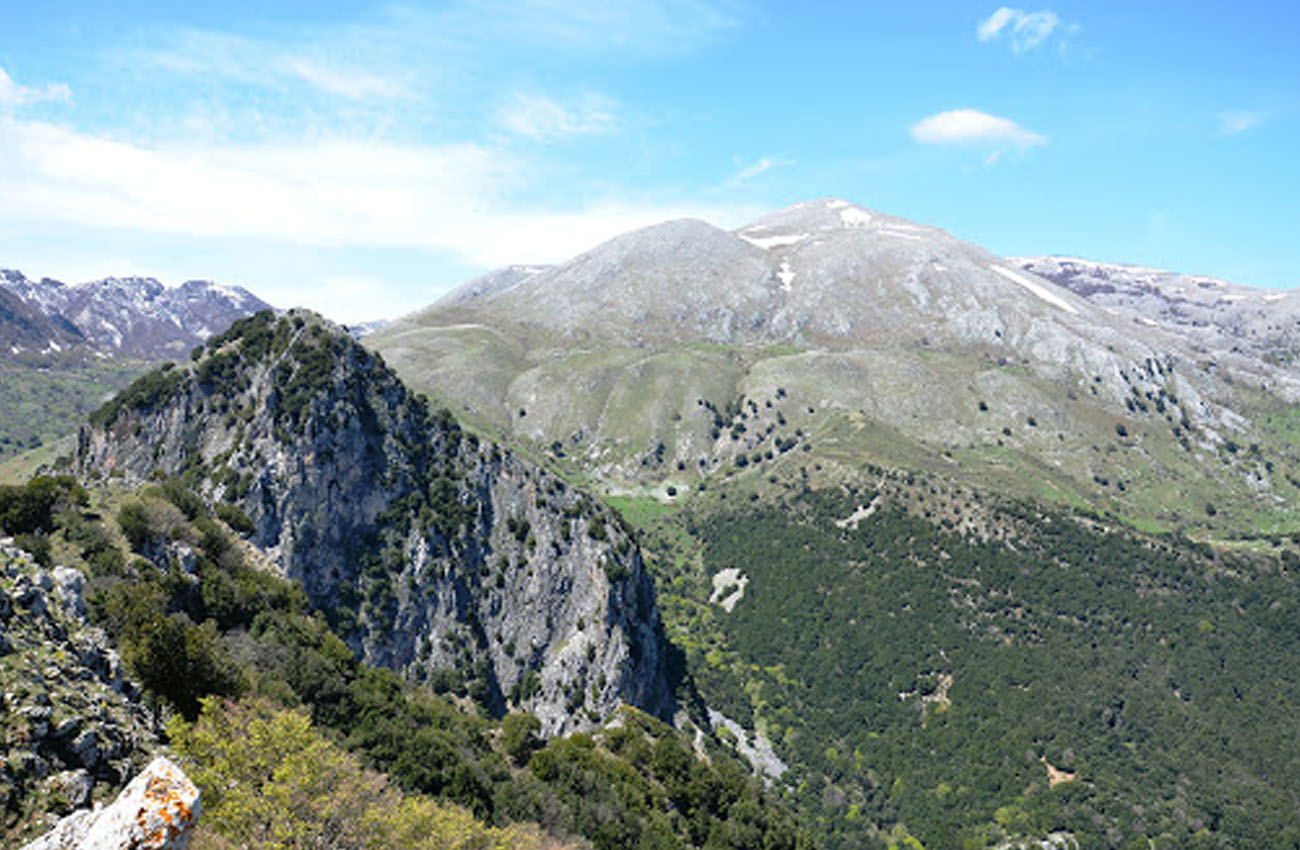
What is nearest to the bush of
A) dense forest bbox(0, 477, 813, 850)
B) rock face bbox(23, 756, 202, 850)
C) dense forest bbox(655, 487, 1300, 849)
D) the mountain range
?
dense forest bbox(0, 477, 813, 850)

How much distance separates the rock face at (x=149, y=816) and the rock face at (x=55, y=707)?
934cm

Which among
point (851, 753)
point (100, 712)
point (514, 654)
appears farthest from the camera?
point (851, 753)

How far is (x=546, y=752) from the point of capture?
52.9 m

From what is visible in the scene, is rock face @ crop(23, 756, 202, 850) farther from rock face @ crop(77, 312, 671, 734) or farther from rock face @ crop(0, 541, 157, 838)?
rock face @ crop(77, 312, 671, 734)

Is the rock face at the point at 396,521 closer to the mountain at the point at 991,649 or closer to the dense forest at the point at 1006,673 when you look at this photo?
the dense forest at the point at 1006,673

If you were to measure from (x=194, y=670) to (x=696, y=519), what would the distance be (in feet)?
536

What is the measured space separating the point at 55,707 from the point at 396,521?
71.9 meters

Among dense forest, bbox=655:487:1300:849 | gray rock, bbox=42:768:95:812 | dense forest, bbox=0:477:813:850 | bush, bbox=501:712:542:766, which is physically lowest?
dense forest, bbox=655:487:1300:849

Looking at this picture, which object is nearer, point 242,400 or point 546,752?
point 546,752

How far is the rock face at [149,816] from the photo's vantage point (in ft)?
40.1

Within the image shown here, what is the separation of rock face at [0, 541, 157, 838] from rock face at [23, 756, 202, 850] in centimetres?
934

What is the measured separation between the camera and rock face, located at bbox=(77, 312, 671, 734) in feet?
281

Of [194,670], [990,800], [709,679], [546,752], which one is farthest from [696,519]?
[194,670]

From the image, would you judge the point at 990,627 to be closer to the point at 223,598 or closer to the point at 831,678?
the point at 831,678
